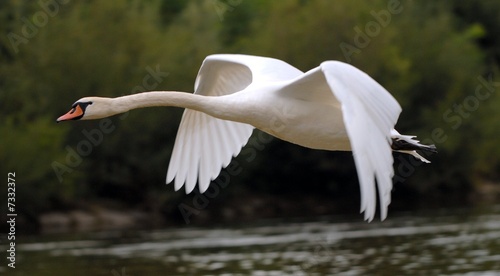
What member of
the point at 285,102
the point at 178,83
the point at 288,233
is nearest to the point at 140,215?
the point at 178,83

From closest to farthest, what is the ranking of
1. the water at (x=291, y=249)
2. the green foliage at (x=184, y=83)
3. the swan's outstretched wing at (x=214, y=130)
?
the swan's outstretched wing at (x=214, y=130), the water at (x=291, y=249), the green foliage at (x=184, y=83)

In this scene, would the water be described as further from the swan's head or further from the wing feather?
the wing feather

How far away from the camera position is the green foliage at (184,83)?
32.9 meters

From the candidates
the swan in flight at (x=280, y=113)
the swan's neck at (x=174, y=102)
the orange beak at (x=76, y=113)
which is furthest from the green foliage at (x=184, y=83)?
the swan's neck at (x=174, y=102)

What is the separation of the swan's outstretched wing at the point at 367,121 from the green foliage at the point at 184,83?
848 inches

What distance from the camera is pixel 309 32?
3775 cm

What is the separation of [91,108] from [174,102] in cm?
74

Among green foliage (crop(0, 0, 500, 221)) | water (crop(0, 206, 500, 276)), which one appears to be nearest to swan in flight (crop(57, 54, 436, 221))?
water (crop(0, 206, 500, 276))

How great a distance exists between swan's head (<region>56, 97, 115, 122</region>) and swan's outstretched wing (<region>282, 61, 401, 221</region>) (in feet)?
6.31

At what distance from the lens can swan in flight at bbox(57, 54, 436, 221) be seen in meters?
8.86

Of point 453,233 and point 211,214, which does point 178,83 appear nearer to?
point 211,214

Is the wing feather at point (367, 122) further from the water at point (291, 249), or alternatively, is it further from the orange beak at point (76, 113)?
the water at point (291, 249)

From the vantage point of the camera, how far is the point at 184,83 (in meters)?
35.1

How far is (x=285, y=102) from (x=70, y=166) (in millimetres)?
21968
